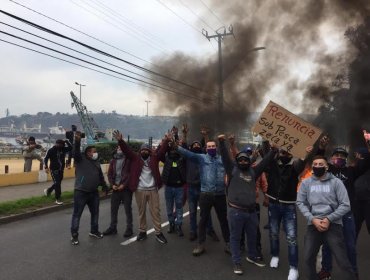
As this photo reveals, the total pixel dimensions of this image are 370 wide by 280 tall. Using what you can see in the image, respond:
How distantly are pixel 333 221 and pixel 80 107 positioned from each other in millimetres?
56606

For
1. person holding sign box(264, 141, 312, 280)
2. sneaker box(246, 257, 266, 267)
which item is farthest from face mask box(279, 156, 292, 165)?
sneaker box(246, 257, 266, 267)

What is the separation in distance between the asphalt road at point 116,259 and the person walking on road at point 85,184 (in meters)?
0.25

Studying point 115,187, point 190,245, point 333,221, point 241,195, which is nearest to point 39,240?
point 115,187

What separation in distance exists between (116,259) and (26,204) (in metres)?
4.44

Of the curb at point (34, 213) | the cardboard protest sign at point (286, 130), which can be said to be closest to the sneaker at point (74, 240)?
the curb at point (34, 213)

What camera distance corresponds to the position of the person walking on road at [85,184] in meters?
6.19

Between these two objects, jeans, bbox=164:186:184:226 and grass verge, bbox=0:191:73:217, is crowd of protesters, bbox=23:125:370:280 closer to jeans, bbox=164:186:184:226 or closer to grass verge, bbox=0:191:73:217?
jeans, bbox=164:186:184:226

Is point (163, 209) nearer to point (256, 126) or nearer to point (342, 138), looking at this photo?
point (256, 126)

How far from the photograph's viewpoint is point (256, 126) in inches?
229

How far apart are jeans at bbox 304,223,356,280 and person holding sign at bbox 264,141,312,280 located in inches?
23.2

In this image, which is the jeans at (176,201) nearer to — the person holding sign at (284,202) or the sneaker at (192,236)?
the sneaker at (192,236)

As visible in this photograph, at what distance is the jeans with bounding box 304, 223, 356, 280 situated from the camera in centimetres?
392

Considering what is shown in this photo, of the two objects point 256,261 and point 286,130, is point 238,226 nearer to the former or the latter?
point 256,261

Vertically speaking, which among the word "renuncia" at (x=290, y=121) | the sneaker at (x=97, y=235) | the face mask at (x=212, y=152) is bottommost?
the sneaker at (x=97, y=235)
